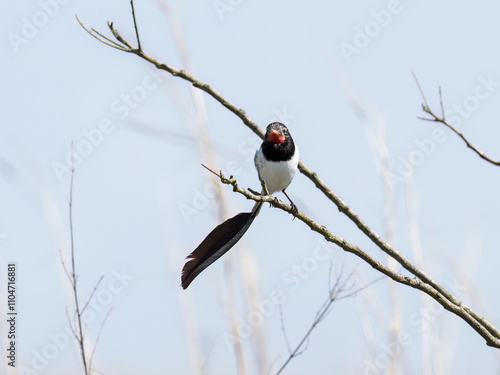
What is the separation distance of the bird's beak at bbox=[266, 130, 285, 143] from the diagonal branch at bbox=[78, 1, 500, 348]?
22.5 inches

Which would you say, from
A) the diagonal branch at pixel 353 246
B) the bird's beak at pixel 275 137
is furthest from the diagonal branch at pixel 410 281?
the bird's beak at pixel 275 137

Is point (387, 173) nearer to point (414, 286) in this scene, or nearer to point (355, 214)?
point (355, 214)

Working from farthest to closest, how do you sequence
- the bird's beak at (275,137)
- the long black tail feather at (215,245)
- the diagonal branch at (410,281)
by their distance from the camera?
the bird's beak at (275,137) < the long black tail feather at (215,245) < the diagonal branch at (410,281)

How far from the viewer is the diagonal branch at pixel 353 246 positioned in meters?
1.98

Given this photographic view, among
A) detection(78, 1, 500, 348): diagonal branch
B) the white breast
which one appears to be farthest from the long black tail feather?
the white breast

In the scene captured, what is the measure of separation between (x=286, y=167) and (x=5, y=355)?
5.53 ft

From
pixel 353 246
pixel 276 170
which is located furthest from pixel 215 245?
pixel 276 170

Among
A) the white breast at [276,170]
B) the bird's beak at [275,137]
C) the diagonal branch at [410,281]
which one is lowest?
the diagonal branch at [410,281]

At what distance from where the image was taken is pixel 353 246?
2.11m

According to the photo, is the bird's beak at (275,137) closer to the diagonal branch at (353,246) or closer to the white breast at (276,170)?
the white breast at (276,170)

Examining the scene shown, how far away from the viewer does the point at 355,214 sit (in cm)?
252

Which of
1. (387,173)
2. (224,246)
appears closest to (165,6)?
(387,173)

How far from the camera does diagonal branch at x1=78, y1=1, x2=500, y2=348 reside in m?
1.98

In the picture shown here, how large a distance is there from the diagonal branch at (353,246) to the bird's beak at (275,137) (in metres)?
0.57
